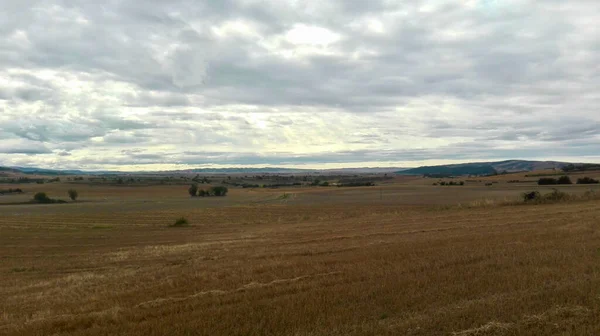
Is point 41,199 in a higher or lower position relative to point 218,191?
lower

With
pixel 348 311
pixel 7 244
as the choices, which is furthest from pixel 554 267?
pixel 7 244

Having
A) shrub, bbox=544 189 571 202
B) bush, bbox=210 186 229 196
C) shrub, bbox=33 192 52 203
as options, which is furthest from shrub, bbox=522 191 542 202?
shrub, bbox=33 192 52 203

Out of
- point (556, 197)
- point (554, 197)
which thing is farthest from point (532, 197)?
point (556, 197)

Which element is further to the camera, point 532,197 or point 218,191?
point 218,191

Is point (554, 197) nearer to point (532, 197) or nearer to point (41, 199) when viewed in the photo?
point (532, 197)

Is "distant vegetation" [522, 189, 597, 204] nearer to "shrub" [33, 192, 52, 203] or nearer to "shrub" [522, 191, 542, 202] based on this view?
"shrub" [522, 191, 542, 202]

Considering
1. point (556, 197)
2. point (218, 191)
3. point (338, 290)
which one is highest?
point (338, 290)

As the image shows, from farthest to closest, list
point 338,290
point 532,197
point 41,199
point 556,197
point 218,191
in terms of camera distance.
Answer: point 218,191 → point 41,199 → point 532,197 → point 556,197 → point 338,290

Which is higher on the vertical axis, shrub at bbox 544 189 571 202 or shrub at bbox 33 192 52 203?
shrub at bbox 544 189 571 202

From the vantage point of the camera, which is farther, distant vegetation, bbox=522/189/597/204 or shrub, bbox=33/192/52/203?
shrub, bbox=33/192/52/203

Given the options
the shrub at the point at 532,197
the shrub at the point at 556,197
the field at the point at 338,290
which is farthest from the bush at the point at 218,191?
the field at the point at 338,290

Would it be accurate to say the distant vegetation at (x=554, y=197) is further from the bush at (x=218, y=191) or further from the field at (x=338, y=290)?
the bush at (x=218, y=191)

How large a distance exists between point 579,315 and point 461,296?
226 cm

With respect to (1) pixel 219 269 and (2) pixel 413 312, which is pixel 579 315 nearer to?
(2) pixel 413 312
